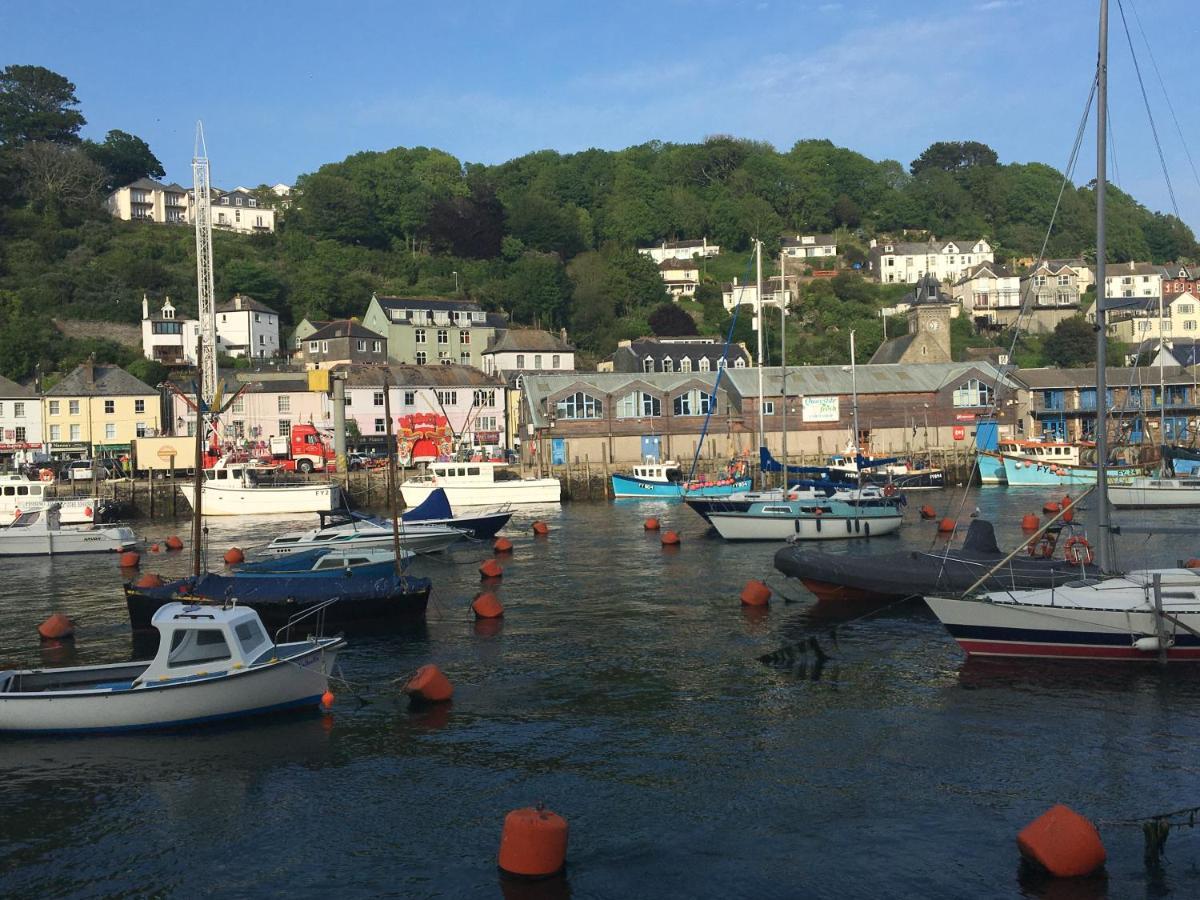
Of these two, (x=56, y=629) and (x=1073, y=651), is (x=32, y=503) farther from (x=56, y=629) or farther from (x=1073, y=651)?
(x=1073, y=651)

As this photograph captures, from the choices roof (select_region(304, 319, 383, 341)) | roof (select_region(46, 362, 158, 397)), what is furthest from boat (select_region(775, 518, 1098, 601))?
roof (select_region(304, 319, 383, 341))

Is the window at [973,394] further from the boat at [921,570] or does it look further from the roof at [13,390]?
the roof at [13,390]

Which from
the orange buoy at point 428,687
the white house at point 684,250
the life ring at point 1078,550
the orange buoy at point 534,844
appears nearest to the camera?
the orange buoy at point 534,844

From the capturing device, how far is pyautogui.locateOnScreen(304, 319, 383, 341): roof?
347 ft

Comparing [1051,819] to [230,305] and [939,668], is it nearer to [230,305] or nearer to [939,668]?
[939,668]

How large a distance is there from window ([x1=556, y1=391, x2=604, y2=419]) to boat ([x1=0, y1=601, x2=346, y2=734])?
60.1m

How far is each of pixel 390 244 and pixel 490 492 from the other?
91.7 metres

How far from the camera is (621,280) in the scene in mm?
143375

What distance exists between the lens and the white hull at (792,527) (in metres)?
51.7

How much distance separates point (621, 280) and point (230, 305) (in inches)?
2015

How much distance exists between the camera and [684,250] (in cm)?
17688

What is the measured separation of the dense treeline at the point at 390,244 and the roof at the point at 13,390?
9.23m

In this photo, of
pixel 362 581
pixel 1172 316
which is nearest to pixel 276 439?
pixel 362 581

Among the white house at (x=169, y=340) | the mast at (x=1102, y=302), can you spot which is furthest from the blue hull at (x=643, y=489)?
the white house at (x=169, y=340)
